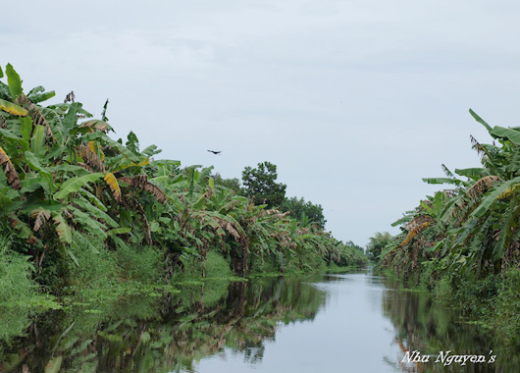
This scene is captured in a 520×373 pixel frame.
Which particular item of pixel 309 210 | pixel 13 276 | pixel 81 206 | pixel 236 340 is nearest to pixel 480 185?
pixel 236 340

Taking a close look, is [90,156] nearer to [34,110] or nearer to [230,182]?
[34,110]

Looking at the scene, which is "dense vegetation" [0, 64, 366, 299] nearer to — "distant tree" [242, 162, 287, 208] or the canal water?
the canal water

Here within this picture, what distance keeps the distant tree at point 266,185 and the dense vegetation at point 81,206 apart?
104ft

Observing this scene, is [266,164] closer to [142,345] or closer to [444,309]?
[444,309]

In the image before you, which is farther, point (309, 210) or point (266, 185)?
point (309, 210)

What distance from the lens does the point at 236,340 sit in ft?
38.0

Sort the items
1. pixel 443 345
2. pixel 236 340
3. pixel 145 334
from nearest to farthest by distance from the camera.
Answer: pixel 145 334, pixel 236 340, pixel 443 345

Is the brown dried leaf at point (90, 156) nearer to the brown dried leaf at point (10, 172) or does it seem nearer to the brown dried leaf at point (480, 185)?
the brown dried leaf at point (10, 172)

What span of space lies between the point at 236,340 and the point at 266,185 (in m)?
49.1

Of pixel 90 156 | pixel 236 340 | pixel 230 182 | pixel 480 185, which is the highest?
pixel 230 182

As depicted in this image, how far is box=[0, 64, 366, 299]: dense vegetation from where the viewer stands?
15000 mm

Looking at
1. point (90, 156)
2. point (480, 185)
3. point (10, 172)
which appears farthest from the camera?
point (90, 156)

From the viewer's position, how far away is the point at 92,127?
18125 mm

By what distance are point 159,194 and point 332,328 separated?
25.5ft
